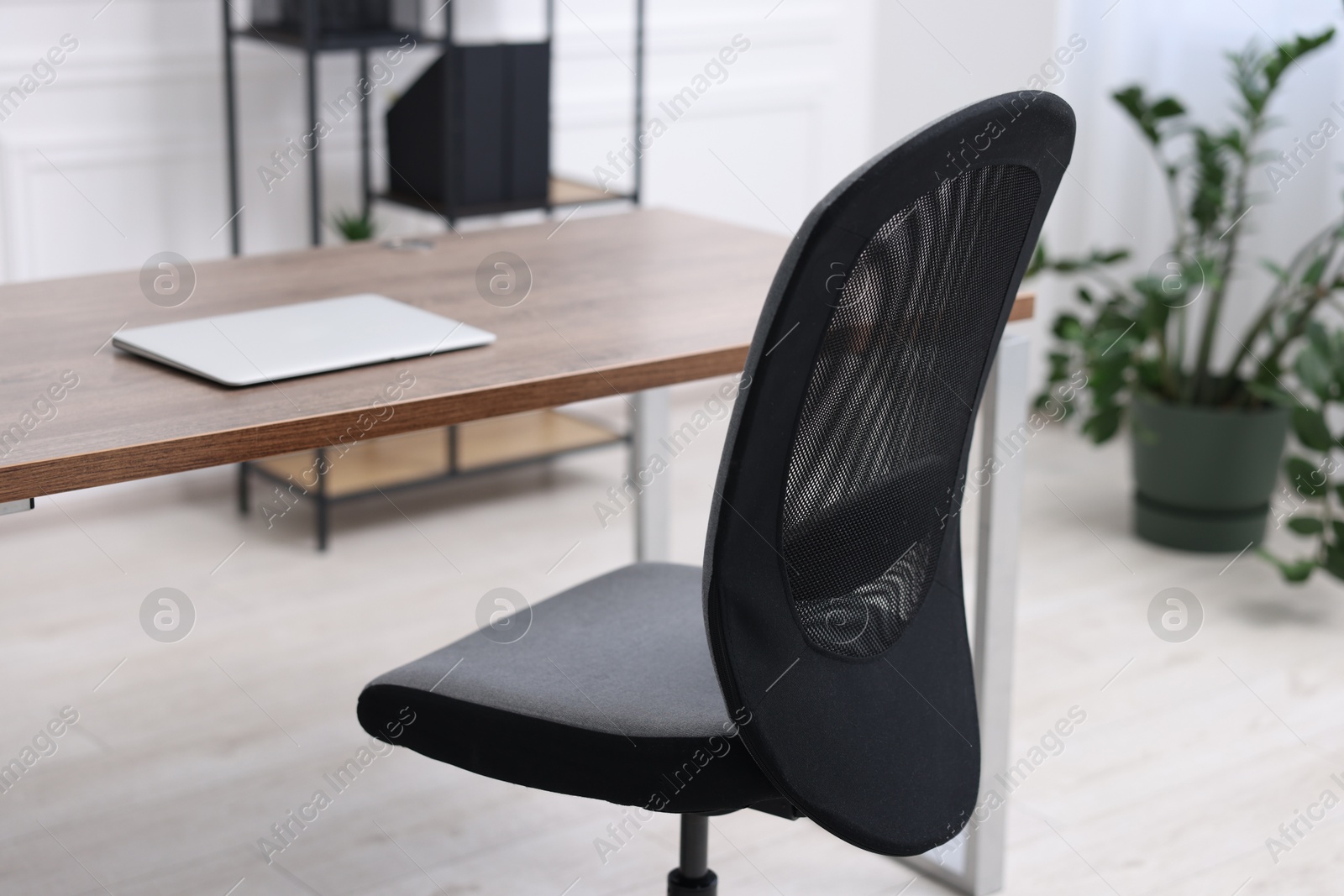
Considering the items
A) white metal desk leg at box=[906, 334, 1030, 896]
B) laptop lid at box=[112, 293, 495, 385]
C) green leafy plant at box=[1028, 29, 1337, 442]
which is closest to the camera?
laptop lid at box=[112, 293, 495, 385]

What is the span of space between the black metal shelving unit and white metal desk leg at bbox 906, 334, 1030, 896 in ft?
4.90

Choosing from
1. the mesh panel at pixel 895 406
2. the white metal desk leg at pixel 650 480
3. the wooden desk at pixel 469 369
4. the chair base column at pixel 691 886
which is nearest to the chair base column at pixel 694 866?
the chair base column at pixel 691 886

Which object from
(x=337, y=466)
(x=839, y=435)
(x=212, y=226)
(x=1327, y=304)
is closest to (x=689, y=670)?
(x=839, y=435)

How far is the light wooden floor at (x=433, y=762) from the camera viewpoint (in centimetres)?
187

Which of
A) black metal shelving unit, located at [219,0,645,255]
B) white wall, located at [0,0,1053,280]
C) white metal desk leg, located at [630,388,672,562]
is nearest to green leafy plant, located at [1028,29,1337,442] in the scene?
white wall, located at [0,0,1053,280]

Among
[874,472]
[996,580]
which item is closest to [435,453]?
[996,580]

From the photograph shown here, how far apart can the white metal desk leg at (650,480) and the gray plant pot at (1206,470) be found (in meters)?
1.22

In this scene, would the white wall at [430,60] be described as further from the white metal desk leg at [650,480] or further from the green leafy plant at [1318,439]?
the white metal desk leg at [650,480]

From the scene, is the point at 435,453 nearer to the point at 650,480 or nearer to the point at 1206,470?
the point at 650,480

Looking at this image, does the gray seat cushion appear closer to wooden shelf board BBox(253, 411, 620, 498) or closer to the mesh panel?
the mesh panel

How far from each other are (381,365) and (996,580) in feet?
2.49

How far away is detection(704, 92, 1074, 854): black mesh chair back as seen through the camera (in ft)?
3.31

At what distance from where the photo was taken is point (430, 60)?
3.16 m

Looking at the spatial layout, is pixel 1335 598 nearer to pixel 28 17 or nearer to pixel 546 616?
pixel 546 616
